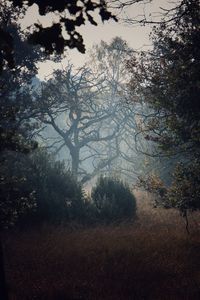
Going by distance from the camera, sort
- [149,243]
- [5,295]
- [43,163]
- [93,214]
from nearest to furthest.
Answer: [5,295] < [149,243] < [93,214] < [43,163]

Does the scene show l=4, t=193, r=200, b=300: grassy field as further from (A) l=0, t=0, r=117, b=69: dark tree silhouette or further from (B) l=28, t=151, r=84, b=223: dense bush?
(A) l=0, t=0, r=117, b=69: dark tree silhouette

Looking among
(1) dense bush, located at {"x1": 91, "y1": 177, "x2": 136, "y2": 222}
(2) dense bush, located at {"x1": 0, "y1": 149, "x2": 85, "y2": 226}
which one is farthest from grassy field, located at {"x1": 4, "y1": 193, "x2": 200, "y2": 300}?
(1) dense bush, located at {"x1": 91, "y1": 177, "x2": 136, "y2": 222}

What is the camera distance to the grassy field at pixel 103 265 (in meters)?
7.32

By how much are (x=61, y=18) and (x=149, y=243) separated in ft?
31.0

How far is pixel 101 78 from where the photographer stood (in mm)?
32062

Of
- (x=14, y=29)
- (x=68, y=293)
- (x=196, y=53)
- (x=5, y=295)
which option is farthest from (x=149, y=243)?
(x=14, y=29)

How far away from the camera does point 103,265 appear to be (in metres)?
9.14

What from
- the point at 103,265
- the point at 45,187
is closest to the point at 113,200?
the point at 45,187

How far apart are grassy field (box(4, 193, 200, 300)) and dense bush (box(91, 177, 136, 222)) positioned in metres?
4.89

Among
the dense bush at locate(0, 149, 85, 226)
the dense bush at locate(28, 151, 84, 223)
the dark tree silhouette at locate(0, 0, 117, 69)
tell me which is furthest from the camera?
the dense bush at locate(28, 151, 84, 223)

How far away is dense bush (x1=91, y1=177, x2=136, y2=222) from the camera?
19.2m

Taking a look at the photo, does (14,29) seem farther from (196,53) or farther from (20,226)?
(196,53)

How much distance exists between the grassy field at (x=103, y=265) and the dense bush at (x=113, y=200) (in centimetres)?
489

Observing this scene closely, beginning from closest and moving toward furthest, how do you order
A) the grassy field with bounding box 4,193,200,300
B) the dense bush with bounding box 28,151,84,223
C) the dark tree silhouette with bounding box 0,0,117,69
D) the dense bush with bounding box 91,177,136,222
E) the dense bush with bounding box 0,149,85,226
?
the dark tree silhouette with bounding box 0,0,117,69 < the grassy field with bounding box 4,193,200,300 < the dense bush with bounding box 0,149,85,226 < the dense bush with bounding box 28,151,84,223 < the dense bush with bounding box 91,177,136,222
